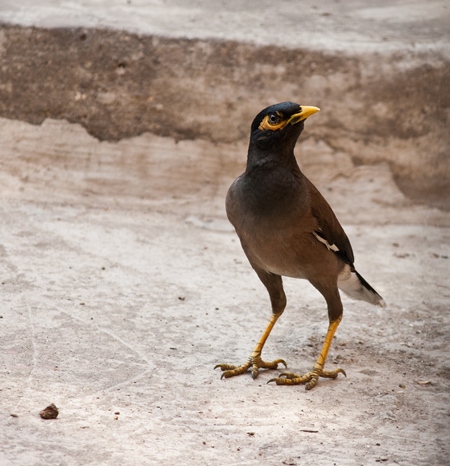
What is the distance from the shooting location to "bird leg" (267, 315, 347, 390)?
377 centimetres

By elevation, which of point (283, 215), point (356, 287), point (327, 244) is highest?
point (283, 215)

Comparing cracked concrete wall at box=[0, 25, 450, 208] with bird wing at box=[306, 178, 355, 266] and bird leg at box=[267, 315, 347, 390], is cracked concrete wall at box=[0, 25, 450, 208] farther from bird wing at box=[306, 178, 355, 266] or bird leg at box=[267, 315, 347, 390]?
bird leg at box=[267, 315, 347, 390]

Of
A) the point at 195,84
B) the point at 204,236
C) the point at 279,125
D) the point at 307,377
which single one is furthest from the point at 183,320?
the point at 195,84

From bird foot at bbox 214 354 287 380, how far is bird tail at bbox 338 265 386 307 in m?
0.53

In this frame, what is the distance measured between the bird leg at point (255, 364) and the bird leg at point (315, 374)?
11 centimetres

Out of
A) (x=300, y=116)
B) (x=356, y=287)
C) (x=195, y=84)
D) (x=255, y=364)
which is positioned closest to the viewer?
(x=300, y=116)

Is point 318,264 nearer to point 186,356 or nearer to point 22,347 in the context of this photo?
point 186,356

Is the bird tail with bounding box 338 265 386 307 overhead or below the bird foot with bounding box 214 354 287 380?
overhead

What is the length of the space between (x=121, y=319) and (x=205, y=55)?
Result: 2.48 m

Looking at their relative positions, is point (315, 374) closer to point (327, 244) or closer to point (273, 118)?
point (327, 244)

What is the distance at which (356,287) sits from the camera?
13.8 ft

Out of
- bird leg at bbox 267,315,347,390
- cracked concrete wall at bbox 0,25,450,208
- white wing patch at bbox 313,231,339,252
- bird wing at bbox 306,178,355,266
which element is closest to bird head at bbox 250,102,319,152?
bird wing at bbox 306,178,355,266

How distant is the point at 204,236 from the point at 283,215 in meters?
2.16

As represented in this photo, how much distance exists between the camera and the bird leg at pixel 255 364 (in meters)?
3.83
